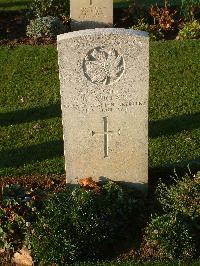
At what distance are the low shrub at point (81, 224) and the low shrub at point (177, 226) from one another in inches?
13.8

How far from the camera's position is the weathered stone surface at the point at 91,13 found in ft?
39.4

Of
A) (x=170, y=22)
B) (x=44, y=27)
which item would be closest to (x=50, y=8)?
(x=44, y=27)

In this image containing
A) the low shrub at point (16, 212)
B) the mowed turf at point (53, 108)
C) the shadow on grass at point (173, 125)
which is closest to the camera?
the low shrub at point (16, 212)

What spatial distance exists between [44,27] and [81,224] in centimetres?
661

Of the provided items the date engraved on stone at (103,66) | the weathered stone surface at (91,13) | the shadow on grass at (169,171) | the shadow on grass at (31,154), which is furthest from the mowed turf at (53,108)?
the date engraved on stone at (103,66)

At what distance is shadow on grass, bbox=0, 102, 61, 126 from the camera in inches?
374

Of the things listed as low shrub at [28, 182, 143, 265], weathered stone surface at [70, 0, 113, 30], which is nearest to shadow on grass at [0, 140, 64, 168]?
low shrub at [28, 182, 143, 265]

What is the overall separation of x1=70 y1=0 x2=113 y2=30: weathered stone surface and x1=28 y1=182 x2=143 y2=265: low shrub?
19.4ft

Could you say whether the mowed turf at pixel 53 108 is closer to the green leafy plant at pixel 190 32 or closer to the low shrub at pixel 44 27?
the green leafy plant at pixel 190 32

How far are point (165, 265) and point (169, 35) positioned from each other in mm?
7051

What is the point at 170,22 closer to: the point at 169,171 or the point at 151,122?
the point at 151,122

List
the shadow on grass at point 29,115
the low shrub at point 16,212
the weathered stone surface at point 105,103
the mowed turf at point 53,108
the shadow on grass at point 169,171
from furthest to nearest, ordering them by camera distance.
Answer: the shadow on grass at point 29,115 < the mowed turf at point 53,108 < the shadow on grass at point 169,171 < the low shrub at point 16,212 < the weathered stone surface at point 105,103

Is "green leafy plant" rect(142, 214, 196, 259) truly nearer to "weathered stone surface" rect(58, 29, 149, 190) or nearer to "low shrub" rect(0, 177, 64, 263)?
"weathered stone surface" rect(58, 29, 149, 190)

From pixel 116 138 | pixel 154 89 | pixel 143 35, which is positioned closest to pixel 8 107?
pixel 154 89
